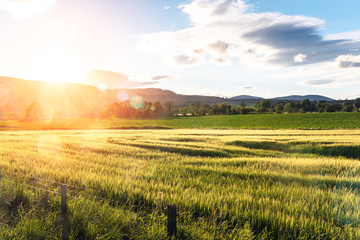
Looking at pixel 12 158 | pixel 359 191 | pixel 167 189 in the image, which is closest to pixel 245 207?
pixel 167 189

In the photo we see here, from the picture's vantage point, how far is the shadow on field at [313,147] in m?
19.8

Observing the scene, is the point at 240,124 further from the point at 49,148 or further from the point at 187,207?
the point at 187,207

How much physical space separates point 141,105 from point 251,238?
127 meters

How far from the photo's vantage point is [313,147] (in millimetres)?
21062

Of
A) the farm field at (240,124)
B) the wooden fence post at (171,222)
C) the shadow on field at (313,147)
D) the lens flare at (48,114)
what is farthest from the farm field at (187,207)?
the lens flare at (48,114)

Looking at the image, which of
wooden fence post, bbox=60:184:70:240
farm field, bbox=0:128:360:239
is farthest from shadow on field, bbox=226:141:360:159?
wooden fence post, bbox=60:184:70:240

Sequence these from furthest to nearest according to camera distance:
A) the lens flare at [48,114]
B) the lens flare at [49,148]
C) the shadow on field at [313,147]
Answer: the lens flare at [48,114]
the shadow on field at [313,147]
the lens flare at [49,148]

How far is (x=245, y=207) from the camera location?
599 cm

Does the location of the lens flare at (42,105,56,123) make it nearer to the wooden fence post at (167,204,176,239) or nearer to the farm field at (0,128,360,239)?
the farm field at (0,128,360,239)

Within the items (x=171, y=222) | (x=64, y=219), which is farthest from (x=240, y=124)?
(x=171, y=222)

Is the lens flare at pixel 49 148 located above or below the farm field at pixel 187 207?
below

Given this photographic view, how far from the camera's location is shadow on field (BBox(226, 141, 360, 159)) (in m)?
19.8

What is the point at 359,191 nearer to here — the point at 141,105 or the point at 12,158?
the point at 12,158

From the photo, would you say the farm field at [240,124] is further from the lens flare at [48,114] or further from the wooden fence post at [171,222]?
the wooden fence post at [171,222]
